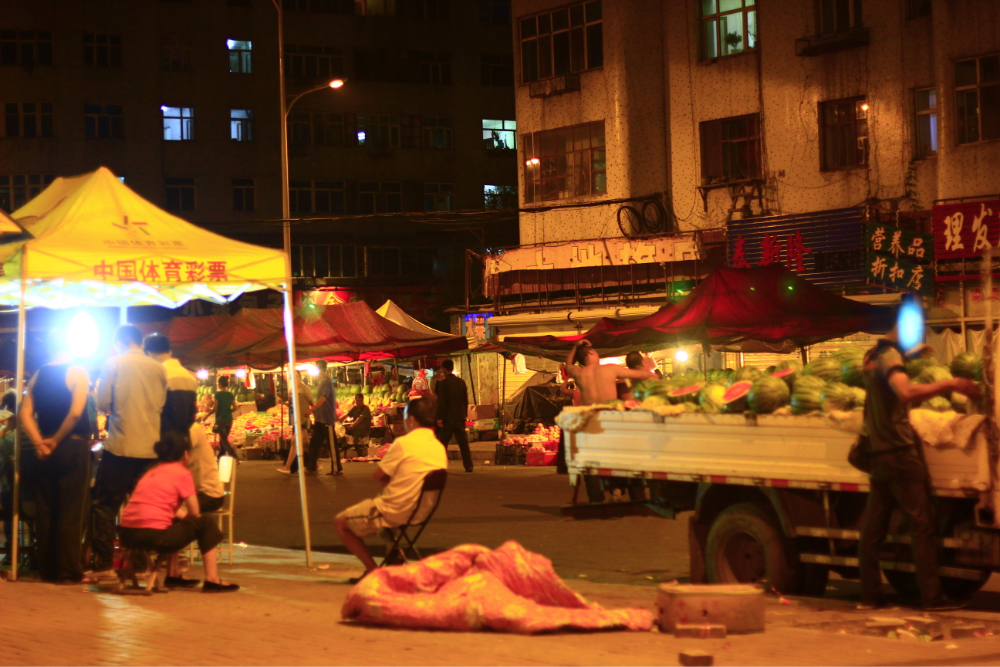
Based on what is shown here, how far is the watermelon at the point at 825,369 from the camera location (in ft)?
27.7

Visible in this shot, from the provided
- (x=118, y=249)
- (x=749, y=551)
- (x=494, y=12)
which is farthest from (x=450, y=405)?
(x=494, y=12)

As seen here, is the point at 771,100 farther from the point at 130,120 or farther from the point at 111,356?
the point at 130,120

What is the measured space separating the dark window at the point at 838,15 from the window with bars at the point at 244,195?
2734 centimetres

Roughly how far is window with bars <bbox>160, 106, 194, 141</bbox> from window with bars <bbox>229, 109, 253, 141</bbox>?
63.4 inches

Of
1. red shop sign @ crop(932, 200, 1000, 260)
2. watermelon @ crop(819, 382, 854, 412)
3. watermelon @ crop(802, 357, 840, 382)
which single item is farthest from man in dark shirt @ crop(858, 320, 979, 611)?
red shop sign @ crop(932, 200, 1000, 260)

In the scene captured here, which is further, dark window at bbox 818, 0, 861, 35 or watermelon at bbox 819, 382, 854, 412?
dark window at bbox 818, 0, 861, 35

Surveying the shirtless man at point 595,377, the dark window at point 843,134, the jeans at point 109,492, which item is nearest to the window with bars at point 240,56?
the dark window at point 843,134

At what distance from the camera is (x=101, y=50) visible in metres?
45.9

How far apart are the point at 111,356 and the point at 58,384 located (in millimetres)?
503

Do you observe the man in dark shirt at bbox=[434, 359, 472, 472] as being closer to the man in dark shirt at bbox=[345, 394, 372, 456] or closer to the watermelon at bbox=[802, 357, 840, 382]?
the man in dark shirt at bbox=[345, 394, 372, 456]

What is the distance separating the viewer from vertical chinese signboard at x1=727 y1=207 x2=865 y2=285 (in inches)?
952

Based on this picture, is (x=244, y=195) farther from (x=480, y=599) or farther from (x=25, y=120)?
(x=480, y=599)

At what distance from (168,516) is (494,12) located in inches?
1769

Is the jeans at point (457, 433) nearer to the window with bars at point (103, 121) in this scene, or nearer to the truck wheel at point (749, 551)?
the truck wheel at point (749, 551)
